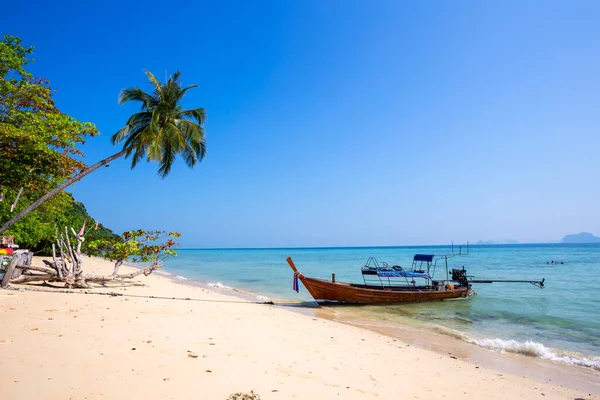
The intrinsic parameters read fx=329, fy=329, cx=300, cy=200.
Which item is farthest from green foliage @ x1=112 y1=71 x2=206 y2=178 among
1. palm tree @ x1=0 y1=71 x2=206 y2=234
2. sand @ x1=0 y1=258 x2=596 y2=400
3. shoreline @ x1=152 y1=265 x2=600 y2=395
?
shoreline @ x1=152 y1=265 x2=600 y2=395

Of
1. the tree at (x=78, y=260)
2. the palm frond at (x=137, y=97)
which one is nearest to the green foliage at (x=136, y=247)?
the tree at (x=78, y=260)

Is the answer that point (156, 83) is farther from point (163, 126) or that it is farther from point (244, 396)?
point (244, 396)

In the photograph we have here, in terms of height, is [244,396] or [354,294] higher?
[244,396]

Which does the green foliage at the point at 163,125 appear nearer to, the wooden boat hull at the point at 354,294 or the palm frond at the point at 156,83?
the palm frond at the point at 156,83

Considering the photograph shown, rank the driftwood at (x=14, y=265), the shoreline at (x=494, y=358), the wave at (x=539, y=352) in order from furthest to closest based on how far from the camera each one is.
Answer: the driftwood at (x=14, y=265) → the wave at (x=539, y=352) → the shoreline at (x=494, y=358)

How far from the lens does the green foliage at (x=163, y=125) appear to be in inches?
574

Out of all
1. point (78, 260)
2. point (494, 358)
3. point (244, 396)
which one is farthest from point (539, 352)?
point (78, 260)

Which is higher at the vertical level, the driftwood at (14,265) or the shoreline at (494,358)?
the driftwood at (14,265)

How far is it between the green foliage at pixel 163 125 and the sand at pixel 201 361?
7.88 meters

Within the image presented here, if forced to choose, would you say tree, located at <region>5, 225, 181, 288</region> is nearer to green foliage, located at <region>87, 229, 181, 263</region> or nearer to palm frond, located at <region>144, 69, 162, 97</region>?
green foliage, located at <region>87, 229, 181, 263</region>

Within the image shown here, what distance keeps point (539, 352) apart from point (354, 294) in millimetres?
7325

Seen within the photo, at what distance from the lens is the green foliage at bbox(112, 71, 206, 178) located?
47.8ft

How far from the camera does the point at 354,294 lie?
14.8 meters

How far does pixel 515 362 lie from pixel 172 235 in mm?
12326
